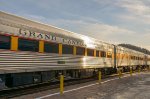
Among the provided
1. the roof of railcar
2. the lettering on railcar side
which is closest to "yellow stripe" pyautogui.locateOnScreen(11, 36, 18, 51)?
the lettering on railcar side

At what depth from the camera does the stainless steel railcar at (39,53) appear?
47.7ft

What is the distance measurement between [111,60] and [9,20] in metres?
19.3

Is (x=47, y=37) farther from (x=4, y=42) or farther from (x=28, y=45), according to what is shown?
(x=4, y=42)

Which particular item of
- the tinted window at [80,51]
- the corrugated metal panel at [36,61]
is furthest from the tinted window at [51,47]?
the tinted window at [80,51]

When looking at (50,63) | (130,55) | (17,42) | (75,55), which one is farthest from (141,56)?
(17,42)

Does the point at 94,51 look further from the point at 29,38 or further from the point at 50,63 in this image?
the point at 29,38

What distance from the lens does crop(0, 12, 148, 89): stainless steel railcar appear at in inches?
572

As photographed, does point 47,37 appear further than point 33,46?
Yes

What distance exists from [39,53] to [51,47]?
1.47m

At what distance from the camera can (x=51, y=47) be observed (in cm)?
1852

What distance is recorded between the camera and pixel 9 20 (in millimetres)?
14672

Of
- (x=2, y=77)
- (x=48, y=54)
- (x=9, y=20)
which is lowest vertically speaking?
(x=2, y=77)

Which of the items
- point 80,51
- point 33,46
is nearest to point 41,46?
point 33,46

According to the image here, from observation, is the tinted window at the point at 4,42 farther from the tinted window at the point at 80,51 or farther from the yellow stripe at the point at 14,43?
the tinted window at the point at 80,51
